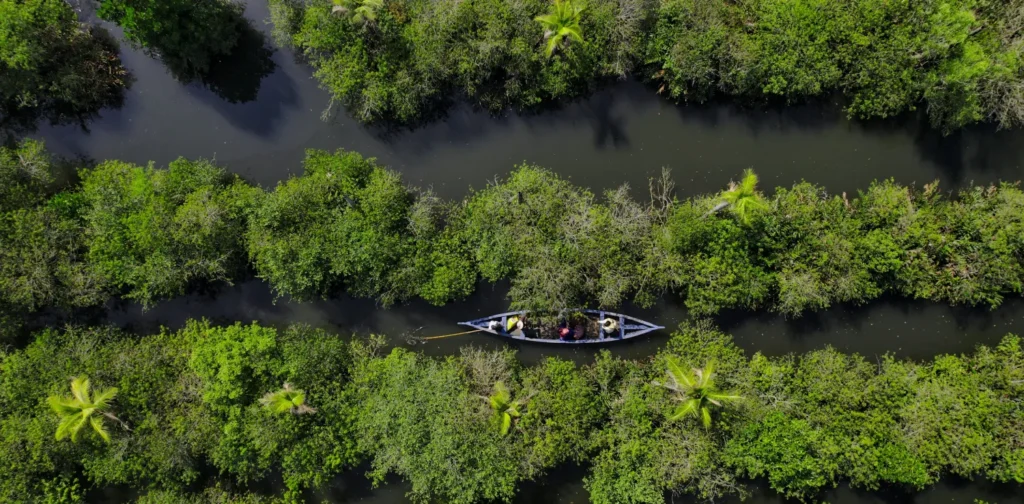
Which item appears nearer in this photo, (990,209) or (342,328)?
(990,209)

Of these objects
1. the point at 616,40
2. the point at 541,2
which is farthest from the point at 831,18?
the point at 541,2

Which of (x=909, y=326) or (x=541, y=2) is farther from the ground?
(x=541, y=2)

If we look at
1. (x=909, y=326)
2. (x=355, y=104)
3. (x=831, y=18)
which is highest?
(x=831, y=18)

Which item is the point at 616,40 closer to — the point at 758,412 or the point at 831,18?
the point at 831,18

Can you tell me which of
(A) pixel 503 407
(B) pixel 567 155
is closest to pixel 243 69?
(B) pixel 567 155

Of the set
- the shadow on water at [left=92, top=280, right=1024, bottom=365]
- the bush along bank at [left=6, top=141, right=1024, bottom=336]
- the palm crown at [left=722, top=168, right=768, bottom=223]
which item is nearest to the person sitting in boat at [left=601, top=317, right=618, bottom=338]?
the shadow on water at [left=92, top=280, right=1024, bottom=365]

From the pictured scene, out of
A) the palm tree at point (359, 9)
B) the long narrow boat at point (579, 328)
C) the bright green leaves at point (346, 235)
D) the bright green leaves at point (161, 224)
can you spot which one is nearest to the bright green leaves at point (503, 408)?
the long narrow boat at point (579, 328)
